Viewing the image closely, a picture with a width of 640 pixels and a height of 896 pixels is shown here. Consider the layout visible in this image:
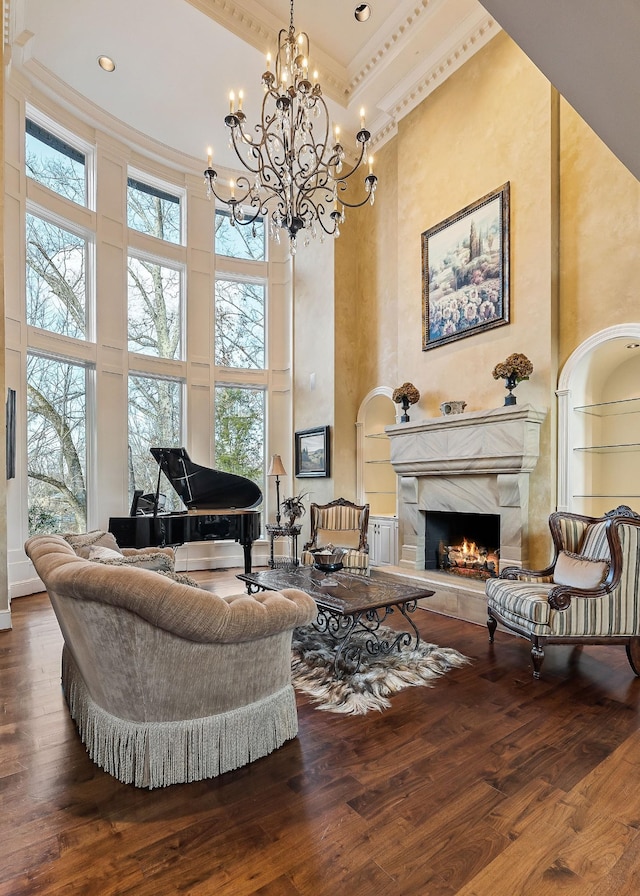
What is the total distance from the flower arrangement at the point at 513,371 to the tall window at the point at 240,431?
164 inches

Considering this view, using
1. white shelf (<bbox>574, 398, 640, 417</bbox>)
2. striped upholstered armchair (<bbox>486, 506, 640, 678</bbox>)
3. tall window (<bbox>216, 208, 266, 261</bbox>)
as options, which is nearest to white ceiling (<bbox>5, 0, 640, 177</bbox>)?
tall window (<bbox>216, 208, 266, 261</bbox>)

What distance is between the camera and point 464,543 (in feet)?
17.8

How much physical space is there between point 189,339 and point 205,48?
136 inches

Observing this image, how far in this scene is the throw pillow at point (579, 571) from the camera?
320 centimetres

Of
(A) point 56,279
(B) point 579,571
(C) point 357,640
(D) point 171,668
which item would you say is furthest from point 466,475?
(A) point 56,279

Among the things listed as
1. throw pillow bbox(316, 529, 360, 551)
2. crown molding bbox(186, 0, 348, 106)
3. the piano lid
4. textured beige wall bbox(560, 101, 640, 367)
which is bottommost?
throw pillow bbox(316, 529, 360, 551)

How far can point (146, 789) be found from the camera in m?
1.94

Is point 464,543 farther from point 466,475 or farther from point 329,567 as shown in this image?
point 329,567

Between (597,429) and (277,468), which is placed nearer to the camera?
(597,429)

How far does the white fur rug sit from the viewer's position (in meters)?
2.72

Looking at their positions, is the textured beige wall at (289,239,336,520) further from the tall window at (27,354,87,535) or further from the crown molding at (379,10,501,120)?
the tall window at (27,354,87,535)

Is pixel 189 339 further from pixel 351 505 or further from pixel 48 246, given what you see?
pixel 351 505

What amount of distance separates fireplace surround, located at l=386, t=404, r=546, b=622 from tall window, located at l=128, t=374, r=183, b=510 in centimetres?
327

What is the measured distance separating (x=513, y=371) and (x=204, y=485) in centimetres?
384
